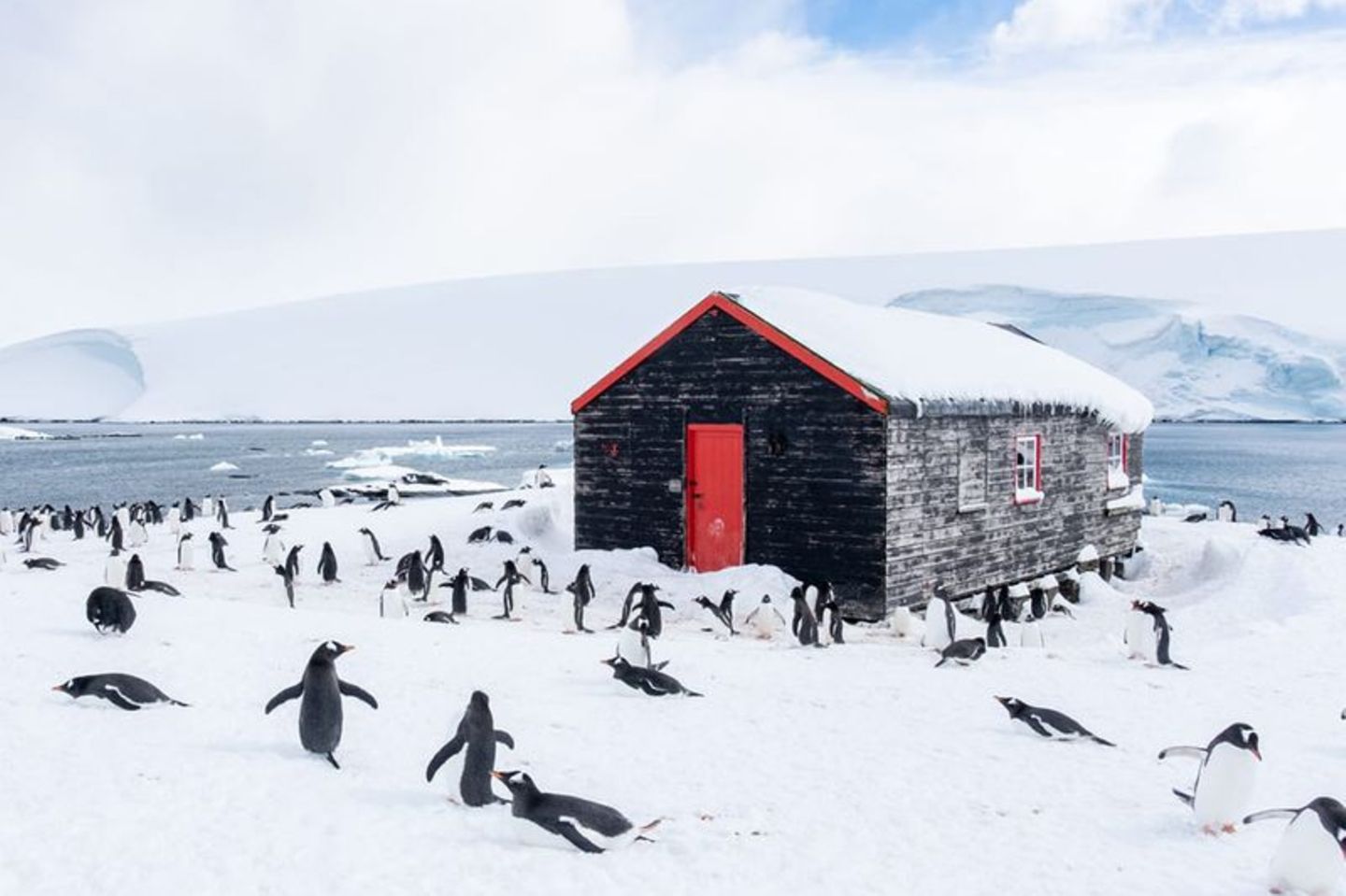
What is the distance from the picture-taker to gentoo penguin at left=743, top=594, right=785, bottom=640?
41.2 feet

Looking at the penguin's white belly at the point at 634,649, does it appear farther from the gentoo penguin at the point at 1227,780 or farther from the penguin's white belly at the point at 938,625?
the gentoo penguin at the point at 1227,780

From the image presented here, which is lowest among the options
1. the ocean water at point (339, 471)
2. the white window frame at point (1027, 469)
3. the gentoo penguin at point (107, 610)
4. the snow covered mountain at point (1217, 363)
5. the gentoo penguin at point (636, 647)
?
the ocean water at point (339, 471)

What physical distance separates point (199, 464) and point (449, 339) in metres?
74.9

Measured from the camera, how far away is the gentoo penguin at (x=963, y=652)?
33.4ft

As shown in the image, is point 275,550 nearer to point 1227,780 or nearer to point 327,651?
point 327,651

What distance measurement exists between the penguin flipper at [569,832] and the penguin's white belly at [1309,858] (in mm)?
3242

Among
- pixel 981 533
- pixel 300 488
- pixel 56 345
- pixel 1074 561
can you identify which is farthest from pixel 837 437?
pixel 56 345

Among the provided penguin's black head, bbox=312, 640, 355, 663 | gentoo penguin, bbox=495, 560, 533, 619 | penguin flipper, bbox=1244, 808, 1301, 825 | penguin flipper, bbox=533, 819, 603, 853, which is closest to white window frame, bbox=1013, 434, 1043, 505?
gentoo penguin, bbox=495, 560, 533, 619

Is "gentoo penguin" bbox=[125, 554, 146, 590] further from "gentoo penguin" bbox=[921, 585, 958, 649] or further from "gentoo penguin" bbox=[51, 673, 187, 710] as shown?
"gentoo penguin" bbox=[921, 585, 958, 649]

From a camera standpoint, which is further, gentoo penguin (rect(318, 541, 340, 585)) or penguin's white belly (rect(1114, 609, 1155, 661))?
gentoo penguin (rect(318, 541, 340, 585))

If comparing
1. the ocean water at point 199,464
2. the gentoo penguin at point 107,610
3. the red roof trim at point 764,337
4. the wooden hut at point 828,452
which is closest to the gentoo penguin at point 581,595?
the wooden hut at point 828,452

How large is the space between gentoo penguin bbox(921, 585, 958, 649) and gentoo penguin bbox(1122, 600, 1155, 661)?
1.82 meters

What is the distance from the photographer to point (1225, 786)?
5609 millimetres

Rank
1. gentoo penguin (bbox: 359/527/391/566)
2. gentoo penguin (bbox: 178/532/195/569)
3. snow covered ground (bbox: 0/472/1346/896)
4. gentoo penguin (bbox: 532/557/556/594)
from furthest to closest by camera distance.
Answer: gentoo penguin (bbox: 359/527/391/566), gentoo penguin (bbox: 178/532/195/569), gentoo penguin (bbox: 532/557/556/594), snow covered ground (bbox: 0/472/1346/896)
